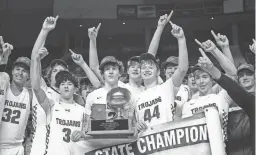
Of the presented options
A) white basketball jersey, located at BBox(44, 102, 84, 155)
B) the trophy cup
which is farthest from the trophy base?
white basketball jersey, located at BBox(44, 102, 84, 155)

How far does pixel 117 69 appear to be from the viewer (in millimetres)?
3570

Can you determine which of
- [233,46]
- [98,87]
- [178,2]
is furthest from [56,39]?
[98,87]

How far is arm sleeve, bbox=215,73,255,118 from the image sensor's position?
298cm

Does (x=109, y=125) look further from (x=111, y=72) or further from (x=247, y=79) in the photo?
(x=247, y=79)

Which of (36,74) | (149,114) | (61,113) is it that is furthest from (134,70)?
(36,74)

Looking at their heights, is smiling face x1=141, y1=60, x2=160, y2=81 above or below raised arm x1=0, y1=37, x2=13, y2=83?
below

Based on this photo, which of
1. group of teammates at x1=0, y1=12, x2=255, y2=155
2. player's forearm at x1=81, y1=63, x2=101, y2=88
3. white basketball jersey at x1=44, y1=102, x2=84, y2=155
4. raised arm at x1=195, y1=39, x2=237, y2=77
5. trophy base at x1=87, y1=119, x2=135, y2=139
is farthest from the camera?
player's forearm at x1=81, y1=63, x2=101, y2=88

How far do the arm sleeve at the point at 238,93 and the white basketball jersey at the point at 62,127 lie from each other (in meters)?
1.14

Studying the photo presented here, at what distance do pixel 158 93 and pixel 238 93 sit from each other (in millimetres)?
595

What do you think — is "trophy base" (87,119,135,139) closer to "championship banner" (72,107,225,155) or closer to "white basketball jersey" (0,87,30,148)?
"championship banner" (72,107,225,155)

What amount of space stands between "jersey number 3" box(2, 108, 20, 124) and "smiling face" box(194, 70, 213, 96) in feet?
4.89

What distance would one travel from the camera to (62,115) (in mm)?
3434

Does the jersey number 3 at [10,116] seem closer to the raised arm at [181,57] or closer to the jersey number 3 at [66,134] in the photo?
the jersey number 3 at [66,134]

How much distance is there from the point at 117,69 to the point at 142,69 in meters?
0.28
